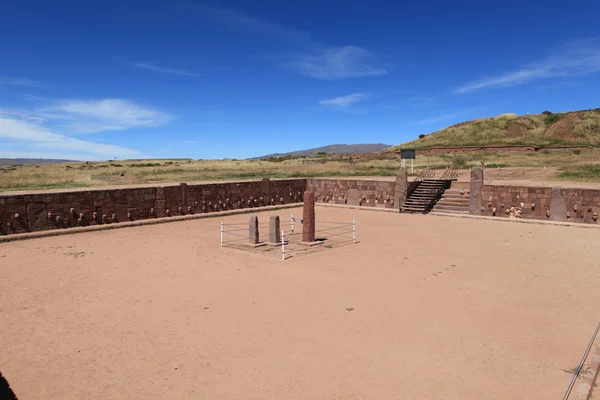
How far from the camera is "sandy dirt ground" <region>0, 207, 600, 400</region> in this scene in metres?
5.59

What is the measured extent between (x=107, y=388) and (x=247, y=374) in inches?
68.6

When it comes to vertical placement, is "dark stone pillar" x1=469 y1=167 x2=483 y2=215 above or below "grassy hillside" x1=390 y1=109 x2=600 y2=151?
below

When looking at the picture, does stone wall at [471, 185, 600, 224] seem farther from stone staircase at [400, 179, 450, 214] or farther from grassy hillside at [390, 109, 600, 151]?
grassy hillside at [390, 109, 600, 151]

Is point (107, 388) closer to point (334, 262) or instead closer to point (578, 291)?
point (334, 262)

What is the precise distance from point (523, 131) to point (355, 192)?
63.6 meters

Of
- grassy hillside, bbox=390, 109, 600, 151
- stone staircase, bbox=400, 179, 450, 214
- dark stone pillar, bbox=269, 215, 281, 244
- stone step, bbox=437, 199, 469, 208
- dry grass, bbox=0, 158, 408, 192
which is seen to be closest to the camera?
dark stone pillar, bbox=269, 215, 281, 244

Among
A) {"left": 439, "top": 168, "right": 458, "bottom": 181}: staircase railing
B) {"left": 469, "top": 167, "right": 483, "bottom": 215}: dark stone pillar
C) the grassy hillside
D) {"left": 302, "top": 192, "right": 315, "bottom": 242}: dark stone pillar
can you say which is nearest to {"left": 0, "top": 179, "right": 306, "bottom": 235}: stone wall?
{"left": 302, "top": 192, "right": 315, "bottom": 242}: dark stone pillar

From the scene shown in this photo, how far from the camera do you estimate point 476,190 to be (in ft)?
67.5

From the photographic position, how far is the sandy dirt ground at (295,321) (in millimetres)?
5586

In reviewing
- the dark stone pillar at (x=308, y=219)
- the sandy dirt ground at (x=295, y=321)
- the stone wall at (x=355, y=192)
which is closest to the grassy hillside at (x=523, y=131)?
the stone wall at (x=355, y=192)

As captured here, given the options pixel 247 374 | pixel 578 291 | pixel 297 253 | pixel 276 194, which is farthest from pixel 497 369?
pixel 276 194

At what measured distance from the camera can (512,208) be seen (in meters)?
19.8

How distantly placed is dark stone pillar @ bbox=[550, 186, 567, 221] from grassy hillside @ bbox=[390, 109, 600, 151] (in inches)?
2089

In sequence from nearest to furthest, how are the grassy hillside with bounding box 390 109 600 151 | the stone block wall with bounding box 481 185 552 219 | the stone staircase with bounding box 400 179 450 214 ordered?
1. the stone block wall with bounding box 481 185 552 219
2. the stone staircase with bounding box 400 179 450 214
3. the grassy hillside with bounding box 390 109 600 151
